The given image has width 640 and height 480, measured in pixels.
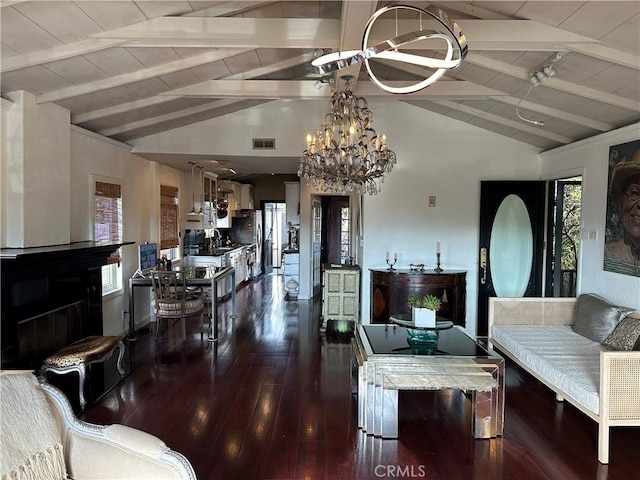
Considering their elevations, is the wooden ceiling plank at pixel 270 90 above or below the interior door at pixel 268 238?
above

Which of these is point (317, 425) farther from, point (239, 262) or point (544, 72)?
point (239, 262)

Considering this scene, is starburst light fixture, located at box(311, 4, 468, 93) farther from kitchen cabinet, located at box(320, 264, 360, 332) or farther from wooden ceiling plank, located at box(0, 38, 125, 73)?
kitchen cabinet, located at box(320, 264, 360, 332)

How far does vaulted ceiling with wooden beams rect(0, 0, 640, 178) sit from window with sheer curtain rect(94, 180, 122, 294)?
693 millimetres

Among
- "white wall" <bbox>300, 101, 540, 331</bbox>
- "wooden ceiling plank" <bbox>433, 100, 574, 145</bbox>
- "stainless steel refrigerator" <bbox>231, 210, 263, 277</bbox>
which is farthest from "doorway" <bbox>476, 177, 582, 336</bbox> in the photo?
"stainless steel refrigerator" <bbox>231, 210, 263, 277</bbox>

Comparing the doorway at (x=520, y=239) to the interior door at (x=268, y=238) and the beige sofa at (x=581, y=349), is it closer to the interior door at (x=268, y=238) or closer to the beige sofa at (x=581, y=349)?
the beige sofa at (x=581, y=349)

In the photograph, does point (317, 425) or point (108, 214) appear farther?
point (108, 214)

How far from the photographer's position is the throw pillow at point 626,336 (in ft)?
11.1

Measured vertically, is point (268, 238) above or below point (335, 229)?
below

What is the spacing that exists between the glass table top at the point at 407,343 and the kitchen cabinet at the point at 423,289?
61.4 inches

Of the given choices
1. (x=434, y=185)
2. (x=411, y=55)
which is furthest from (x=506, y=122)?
(x=411, y=55)

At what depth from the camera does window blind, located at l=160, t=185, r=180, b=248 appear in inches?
264

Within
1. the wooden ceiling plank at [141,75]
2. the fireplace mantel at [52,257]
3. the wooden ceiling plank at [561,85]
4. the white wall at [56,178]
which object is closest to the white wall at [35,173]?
the white wall at [56,178]

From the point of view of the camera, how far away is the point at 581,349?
145 inches

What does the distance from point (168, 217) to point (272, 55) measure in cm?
368
